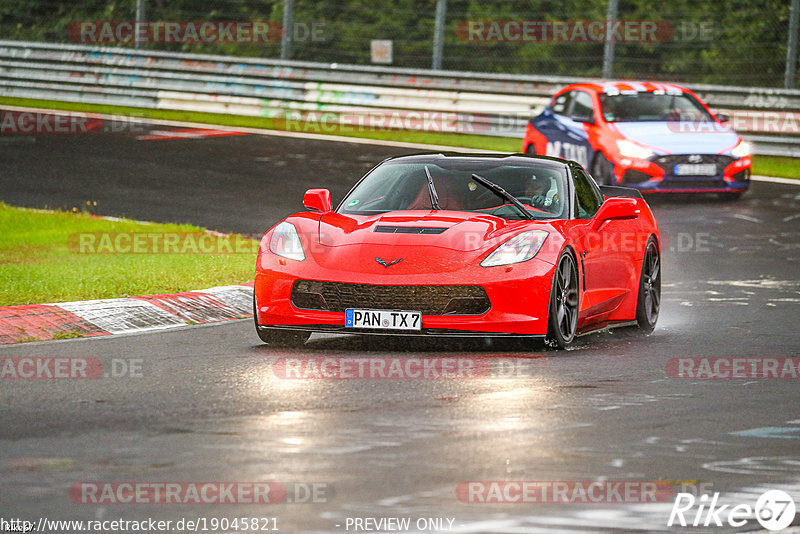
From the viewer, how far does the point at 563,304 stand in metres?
9.68

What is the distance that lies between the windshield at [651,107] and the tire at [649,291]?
9.04 metres

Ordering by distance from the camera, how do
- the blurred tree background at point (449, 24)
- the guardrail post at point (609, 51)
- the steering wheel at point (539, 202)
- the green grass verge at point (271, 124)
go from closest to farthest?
the steering wheel at point (539, 202)
the guardrail post at point (609, 51)
the green grass verge at point (271, 124)
the blurred tree background at point (449, 24)

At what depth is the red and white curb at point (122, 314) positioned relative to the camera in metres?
10.1

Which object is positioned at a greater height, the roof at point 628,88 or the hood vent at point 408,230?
the roof at point 628,88

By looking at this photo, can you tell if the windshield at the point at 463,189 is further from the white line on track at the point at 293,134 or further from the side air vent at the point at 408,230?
the white line on track at the point at 293,134

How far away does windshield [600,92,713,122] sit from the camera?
20.5 meters

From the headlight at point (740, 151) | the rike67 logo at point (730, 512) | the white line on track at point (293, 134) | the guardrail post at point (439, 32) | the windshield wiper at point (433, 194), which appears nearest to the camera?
the rike67 logo at point (730, 512)

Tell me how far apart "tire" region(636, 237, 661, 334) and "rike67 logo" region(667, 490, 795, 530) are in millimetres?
4995

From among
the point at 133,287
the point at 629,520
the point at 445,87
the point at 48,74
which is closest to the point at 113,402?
the point at 629,520

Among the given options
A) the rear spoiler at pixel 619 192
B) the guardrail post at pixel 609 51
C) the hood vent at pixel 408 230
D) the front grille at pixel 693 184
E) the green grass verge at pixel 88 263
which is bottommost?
the green grass verge at pixel 88 263

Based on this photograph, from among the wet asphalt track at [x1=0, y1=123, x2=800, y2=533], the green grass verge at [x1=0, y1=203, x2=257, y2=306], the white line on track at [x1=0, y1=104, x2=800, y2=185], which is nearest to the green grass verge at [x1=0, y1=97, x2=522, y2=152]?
the white line on track at [x1=0, y1=104, x2=800, y2=185]

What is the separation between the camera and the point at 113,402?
7.79 meters

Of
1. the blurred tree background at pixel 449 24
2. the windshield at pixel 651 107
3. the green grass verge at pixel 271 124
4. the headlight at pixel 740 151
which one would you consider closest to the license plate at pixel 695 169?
the headlight at pixel 740 151

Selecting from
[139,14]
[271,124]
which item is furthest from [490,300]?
[139,14]
